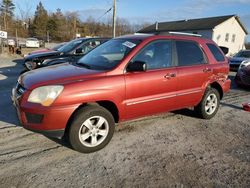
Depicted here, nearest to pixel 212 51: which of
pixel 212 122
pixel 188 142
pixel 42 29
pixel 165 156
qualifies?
pixel 212 122

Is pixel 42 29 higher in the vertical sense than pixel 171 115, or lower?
higher

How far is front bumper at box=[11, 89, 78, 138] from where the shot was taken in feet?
11.8

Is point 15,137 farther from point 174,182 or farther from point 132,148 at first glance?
point 174,182

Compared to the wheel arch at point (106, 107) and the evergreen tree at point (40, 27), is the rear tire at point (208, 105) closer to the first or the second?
the wheel arch at point (106, 107)

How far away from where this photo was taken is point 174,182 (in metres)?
3.27

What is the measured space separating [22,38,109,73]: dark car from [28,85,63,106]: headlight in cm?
426

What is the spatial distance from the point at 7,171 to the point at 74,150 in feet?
3.23

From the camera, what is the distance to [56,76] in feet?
13.0

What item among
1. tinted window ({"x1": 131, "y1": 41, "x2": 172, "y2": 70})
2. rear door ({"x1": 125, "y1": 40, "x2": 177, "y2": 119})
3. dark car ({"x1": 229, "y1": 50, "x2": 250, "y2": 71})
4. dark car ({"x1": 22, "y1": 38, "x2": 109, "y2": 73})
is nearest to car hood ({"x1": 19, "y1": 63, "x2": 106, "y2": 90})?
rear door ({"x1": 125, "y1": 40, "x2": 177, "y2": 119})

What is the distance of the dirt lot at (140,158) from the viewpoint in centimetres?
327

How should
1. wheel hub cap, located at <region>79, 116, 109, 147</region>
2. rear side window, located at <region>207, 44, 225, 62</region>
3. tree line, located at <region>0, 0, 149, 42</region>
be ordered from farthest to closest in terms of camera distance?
tree line, located at <region>0, 0, 149, 42</region>
rear side window, located at <region>207, 44, 225, 62</region>
wheel hub cap, located at <region>79, 116, 109, 147</region>

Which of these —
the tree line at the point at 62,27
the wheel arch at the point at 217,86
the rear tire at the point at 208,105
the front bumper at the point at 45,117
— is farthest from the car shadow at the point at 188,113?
the tree line at the point at 62,27

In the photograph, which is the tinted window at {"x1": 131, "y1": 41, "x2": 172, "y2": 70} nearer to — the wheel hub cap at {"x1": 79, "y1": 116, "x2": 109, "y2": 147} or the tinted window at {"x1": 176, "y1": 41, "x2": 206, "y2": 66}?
the tinted window at {"x1": 176, "y1": 41, "x2": 206, "y2": 66}

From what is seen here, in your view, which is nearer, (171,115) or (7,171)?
(7,171)
